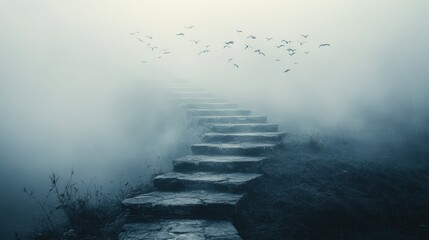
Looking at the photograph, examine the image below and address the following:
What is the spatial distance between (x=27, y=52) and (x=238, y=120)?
8.23 m

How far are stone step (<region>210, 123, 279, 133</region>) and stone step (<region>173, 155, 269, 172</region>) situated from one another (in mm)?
1434

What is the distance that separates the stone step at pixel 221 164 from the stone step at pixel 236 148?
25cm

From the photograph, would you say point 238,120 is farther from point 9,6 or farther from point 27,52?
point 9,6

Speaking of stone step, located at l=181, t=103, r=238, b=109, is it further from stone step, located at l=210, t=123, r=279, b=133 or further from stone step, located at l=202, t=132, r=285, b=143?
stone step, located at l=202, t=132, r=285, b=143

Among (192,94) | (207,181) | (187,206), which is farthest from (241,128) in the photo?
(187,206)

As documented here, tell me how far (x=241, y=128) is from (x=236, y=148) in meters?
1.24

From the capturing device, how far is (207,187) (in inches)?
179

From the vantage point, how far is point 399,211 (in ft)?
13.5

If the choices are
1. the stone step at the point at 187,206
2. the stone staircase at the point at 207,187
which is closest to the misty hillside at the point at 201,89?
the stone staircase at the point at 207,187

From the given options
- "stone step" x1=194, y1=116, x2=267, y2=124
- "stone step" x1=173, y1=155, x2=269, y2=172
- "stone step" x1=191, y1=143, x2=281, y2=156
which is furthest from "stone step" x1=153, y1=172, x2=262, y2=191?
"stone step" x1=194, y1=116, x2=267, y2=124

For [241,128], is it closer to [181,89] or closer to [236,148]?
[236,148]

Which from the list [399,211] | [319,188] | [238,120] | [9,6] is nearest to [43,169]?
[9,6]

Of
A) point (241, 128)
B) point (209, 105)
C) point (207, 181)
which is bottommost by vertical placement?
point (207, 181)

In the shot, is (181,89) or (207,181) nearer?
(207,181)
